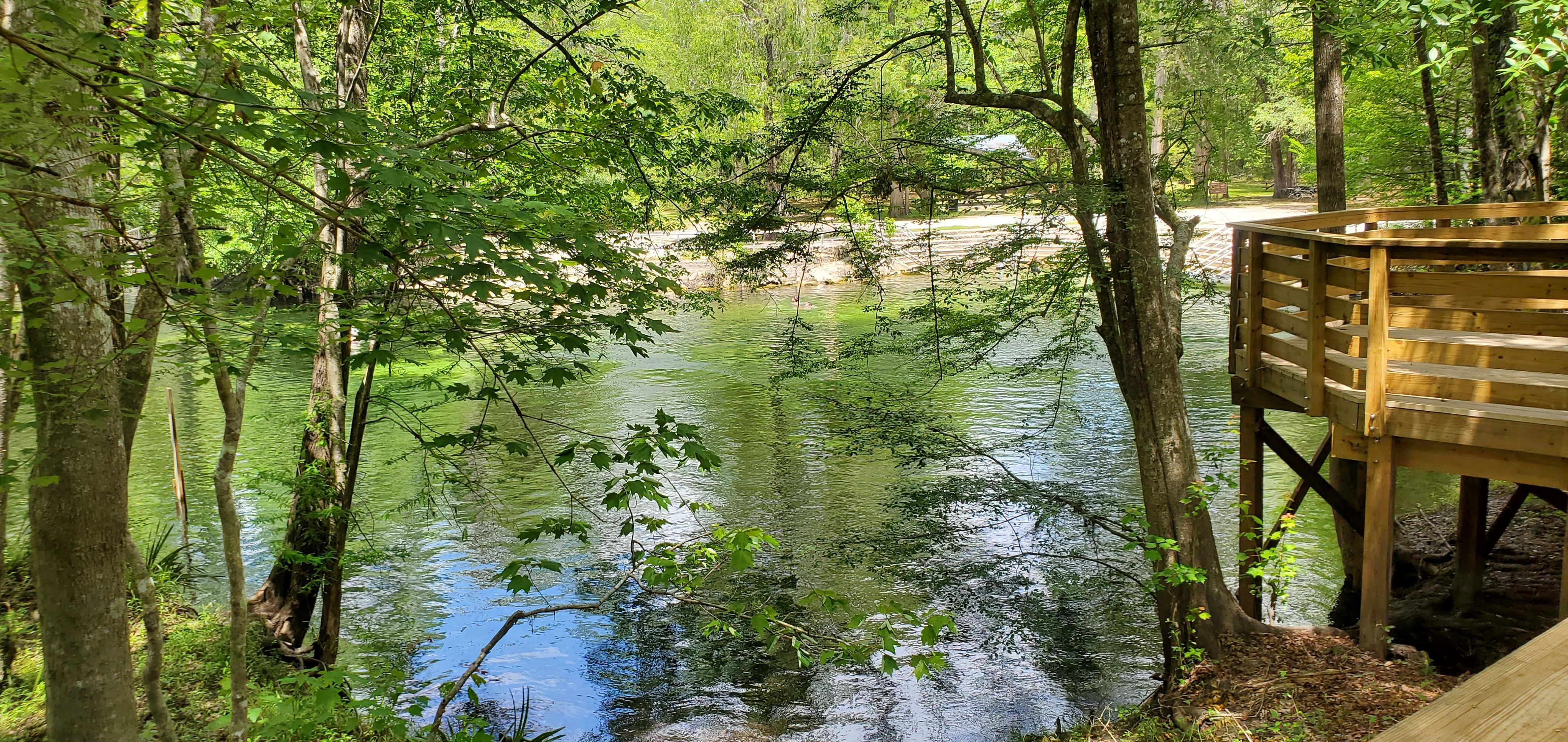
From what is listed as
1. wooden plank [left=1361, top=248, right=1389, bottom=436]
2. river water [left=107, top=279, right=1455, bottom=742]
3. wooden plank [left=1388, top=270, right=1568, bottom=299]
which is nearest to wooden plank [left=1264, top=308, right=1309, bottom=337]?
wooden plank [left=1388, top=270, right=1568, bottom=299]

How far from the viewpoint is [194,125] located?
295 centimetres

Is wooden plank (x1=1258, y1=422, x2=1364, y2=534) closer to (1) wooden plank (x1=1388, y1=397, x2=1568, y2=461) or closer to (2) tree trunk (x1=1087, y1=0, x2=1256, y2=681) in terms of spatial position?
(2) tree trunk (x1=1087, y1=0, x2=1256, y2=681)

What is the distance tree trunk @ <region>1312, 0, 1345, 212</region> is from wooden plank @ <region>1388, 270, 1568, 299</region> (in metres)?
3.84

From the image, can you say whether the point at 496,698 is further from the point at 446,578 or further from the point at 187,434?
the point at 187,434

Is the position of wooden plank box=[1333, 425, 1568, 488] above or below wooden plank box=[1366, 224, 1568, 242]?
below

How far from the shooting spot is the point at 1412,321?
5.91 m

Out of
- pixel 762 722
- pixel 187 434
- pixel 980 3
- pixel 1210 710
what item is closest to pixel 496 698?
pixel 762 722

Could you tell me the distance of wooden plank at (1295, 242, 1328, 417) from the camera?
5359 millimetres

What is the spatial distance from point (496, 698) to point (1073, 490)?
6321 millimetres

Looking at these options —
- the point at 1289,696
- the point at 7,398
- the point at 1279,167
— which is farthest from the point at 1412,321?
the point at 1279,167

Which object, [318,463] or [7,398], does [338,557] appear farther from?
[7,398]

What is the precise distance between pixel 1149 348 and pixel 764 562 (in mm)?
4875

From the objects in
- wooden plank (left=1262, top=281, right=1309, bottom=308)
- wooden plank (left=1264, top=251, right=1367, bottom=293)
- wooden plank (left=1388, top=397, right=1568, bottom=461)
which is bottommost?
wooden plank (left=1388, top=397, right=1568, bottom=461)

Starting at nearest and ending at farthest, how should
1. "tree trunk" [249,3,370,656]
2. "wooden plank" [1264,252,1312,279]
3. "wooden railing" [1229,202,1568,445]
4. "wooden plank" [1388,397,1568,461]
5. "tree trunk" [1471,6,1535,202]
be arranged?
1. "wooden plank" [1388,397,1568,461]
2. "wooden railing" [1229,202,1568,445]
3. "wooden plank" [1264,252,1312,279]
4. "tree trunk" [249,3,370,656]
5. "tree trunk" [1471,6,1535,202]
